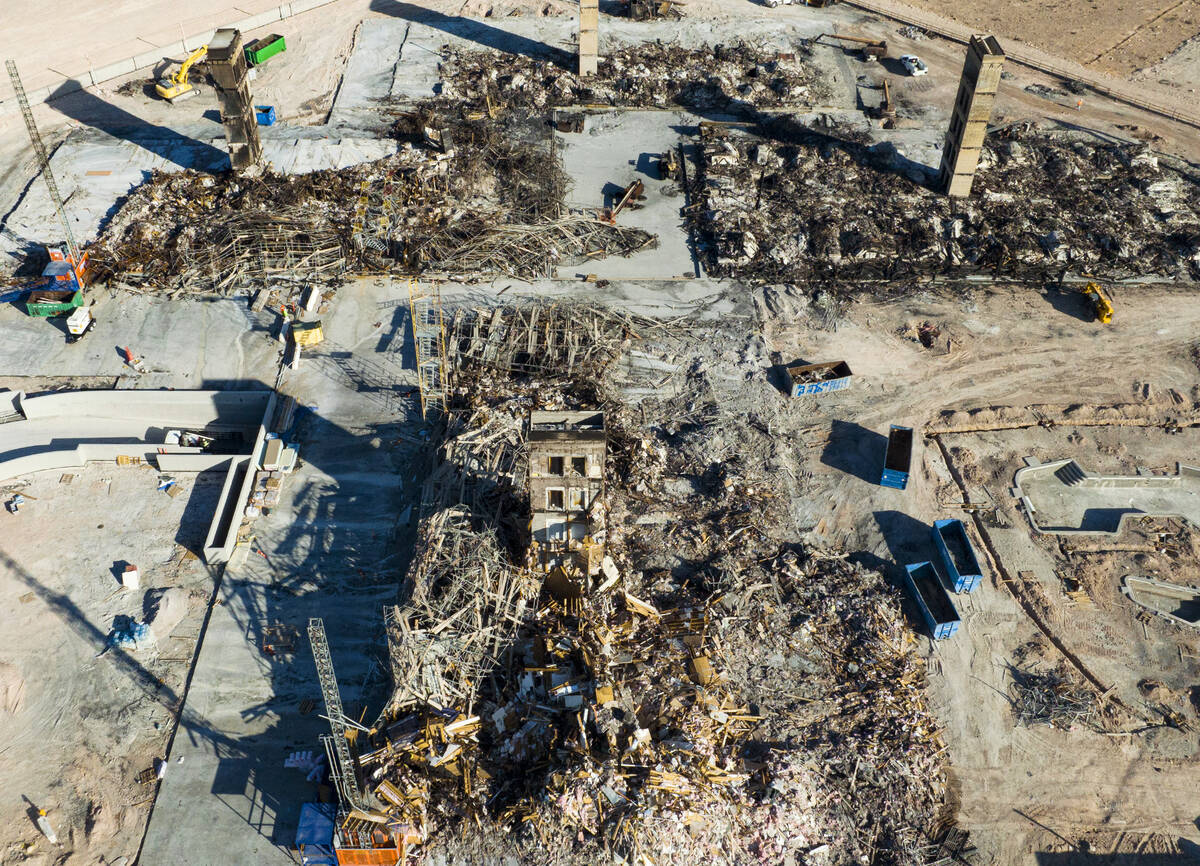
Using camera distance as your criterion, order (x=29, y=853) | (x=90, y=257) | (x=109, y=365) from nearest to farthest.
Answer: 1. (x=29, y=853)
2. (x=109, y=365)
3. (x=90, y=257)

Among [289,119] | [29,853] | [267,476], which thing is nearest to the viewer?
[29,853]

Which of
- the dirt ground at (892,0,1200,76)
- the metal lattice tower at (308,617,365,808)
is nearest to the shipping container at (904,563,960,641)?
the metal lattice tower at (308,617,365,808)

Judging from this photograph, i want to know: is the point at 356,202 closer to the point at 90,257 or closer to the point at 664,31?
the point at 90,257

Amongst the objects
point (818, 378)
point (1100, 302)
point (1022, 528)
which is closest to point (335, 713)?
point (818, 378)

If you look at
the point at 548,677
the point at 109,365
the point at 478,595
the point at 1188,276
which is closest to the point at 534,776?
the point at 548,677

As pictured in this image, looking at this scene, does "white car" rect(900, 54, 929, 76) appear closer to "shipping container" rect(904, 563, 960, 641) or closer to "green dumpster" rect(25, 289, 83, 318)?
"shipping container" rect(904, 563, 960, 641)

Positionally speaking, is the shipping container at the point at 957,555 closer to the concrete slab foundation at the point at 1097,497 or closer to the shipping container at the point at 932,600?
the shipping container at the point at 932,600
